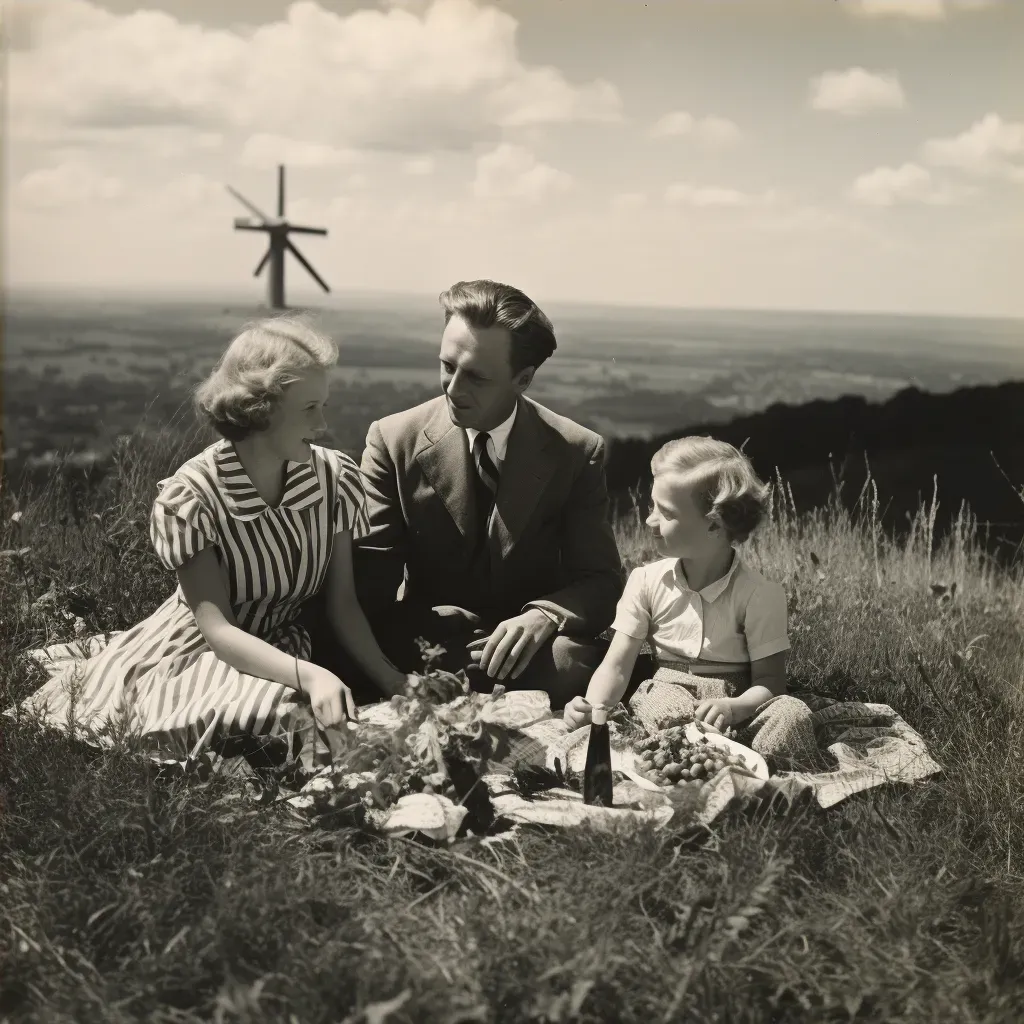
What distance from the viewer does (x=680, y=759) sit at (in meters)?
3.54

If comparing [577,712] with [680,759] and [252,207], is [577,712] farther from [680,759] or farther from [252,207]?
[252,207]

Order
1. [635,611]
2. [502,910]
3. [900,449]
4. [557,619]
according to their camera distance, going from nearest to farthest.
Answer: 1. [502,910]
2. [635,611]
3. [557,619]
4. [900,449]

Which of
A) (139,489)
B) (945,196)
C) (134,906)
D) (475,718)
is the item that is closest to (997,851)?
(475,718)

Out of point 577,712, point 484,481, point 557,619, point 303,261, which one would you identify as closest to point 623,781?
point 577,712

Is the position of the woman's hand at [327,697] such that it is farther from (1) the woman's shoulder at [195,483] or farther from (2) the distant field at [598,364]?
(2) the distant field at [598,364]

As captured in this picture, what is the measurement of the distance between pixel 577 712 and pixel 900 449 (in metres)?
12.5

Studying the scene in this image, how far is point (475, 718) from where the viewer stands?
3.22m

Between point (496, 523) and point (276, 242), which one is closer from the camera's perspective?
point (496, 523)

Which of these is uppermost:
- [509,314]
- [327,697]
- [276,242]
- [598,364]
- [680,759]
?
[276,242]

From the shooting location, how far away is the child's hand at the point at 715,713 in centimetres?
371

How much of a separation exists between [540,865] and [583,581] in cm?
161

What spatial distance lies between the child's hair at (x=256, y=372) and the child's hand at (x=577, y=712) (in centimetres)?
141

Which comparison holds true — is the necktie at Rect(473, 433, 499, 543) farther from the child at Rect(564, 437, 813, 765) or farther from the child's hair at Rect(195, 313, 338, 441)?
the child's hair at Rect(195, 313, 338, 441)

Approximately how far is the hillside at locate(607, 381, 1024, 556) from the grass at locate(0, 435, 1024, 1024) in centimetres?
934
